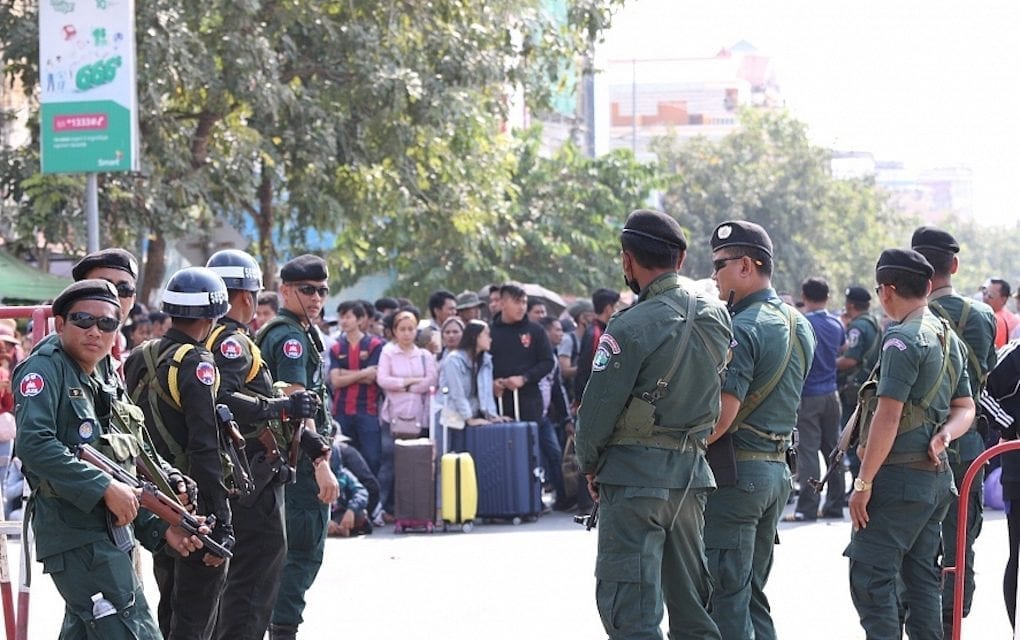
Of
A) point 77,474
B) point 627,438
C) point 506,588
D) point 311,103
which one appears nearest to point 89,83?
point 311,103

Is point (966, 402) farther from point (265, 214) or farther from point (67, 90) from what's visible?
point (265, 214)

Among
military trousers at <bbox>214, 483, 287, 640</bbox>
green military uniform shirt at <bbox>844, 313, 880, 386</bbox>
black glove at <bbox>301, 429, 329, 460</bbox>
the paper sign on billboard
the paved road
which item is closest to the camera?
military trousers at <bbox>214, 483, 287, 640</bbox>

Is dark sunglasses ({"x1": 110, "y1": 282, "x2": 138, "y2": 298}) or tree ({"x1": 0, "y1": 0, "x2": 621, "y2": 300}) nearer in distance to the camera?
dark sunglasses ({"x1": 110, "y1": 282, "x2": 138, "y2": 298})

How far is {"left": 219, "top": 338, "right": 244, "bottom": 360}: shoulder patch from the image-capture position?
666cm

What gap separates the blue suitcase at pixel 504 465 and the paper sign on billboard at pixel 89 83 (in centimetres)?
373

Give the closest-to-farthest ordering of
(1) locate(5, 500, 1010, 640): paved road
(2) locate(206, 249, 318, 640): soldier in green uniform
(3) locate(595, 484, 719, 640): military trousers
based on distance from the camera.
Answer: (3) locate(595, 484, 719, 640): military trousers → (2) locate(206, 249, 318, 640): soldier in green uniform → (1) locate(5, 500, 1010, 640): paved road

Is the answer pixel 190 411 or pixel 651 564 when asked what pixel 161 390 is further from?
pixel 651 564

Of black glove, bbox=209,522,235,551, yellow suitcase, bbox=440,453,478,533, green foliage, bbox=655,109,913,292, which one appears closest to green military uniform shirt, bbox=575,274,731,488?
black glove, bbox=209,522,235,551

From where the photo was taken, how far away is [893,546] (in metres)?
6.74

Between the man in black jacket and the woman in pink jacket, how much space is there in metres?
0.58

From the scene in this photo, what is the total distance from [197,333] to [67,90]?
778cm

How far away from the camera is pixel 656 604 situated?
5.74 meters

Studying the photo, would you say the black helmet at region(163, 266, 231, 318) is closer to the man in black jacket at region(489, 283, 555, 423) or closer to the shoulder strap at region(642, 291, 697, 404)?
the shoulder strap at region(642, 291, 697, 404)

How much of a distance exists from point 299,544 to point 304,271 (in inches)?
51.7
